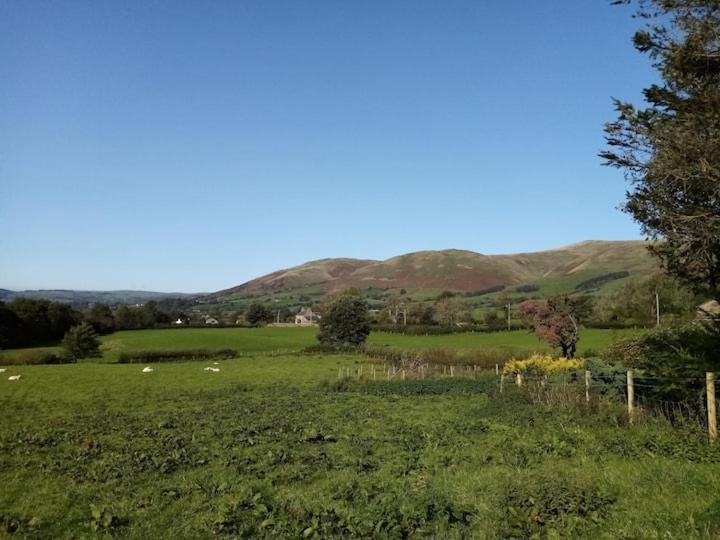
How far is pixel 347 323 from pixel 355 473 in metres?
64.3

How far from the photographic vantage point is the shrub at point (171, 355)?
6669 cm

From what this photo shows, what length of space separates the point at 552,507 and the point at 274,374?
37.7m

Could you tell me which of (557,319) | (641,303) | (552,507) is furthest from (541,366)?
(641,303)

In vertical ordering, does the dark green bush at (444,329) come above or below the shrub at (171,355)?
above

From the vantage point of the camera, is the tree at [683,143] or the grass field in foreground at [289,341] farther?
the grass field in foreground at [289,341]

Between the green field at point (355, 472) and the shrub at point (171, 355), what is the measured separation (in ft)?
137

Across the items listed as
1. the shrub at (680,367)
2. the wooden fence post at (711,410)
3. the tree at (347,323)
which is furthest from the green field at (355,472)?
the tree at (347,323)

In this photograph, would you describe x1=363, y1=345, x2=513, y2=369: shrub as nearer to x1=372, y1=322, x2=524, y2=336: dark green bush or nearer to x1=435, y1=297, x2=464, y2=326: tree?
x1=372, y1=322, x2=524, y2=336: dark green bush

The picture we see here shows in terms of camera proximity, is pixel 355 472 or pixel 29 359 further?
pixel 29 359

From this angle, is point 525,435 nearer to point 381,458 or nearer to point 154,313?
point 381,458

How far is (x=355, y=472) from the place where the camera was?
43.2 feet

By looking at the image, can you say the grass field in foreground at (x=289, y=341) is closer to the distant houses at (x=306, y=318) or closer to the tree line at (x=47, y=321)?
the tree line at (x=47, y=321)

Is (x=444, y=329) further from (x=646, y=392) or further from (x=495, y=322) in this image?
(x=646, y=392)

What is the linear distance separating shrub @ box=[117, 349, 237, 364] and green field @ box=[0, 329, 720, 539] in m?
41.8
